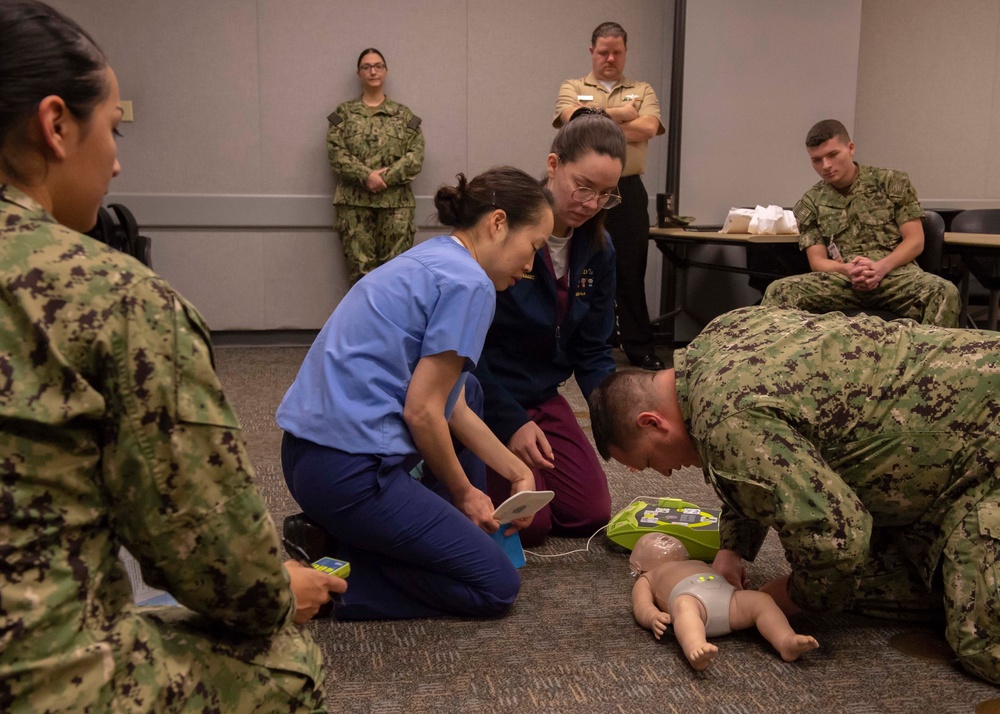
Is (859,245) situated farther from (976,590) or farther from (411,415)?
(411,415)

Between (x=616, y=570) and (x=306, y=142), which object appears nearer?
(x=616, y=570)

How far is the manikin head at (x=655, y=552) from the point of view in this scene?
2162 mm

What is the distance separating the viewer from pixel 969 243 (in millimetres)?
3846

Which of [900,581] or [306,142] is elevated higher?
[306,142]

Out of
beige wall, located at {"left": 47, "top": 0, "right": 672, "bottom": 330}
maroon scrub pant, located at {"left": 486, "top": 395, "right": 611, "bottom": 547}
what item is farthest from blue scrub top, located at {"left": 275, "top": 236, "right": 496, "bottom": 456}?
beige wall, located at {"left": 47, "top": 0, "right": 672, "bottom": 330}

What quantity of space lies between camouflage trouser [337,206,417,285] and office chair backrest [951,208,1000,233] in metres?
3.18

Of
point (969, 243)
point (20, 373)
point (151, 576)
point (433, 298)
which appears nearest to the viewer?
point (20, 373)

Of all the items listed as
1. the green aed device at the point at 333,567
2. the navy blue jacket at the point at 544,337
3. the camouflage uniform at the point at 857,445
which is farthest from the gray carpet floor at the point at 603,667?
the navy blue jacket at the point at 544,337

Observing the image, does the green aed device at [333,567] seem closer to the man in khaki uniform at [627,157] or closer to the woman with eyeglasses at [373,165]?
the man in khaki uniform at [627,157]

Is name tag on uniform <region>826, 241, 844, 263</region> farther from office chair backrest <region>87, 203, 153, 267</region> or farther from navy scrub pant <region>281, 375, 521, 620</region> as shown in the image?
office chair backrest <region>87, 203, 153, 267</region>

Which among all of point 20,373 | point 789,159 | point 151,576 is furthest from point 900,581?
point 789,159

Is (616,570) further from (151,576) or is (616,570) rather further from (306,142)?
(306,142)

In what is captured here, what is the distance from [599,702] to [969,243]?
3032 mm

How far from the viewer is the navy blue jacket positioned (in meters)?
2.54
